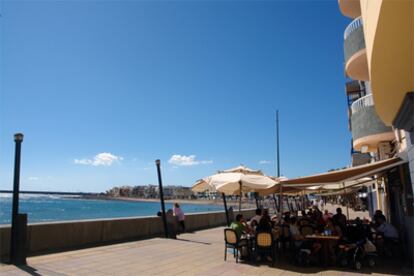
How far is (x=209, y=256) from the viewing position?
33.4ft

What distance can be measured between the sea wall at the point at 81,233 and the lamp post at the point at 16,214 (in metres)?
0.64

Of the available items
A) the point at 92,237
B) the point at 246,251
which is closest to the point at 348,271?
the point at 246,251

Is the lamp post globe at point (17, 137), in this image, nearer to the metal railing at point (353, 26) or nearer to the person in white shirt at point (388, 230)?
the person in white shirt at point (388, 230)

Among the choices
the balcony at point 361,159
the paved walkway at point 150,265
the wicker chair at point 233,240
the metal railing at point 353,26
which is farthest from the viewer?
the balcony at point 361,159

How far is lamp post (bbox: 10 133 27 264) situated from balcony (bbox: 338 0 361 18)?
12422mm

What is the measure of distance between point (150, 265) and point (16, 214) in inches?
136

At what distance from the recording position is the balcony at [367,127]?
11.8m

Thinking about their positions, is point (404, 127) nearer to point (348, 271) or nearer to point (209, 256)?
point (348, 271)

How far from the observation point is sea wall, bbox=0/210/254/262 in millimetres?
9719

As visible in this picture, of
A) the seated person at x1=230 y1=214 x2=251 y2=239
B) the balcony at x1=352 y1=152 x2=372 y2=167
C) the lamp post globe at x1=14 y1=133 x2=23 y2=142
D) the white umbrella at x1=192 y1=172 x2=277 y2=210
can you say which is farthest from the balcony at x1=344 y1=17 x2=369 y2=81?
the balcony at x1=352 y1=152 x2=372 y2=167

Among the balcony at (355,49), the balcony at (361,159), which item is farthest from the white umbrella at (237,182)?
the balcony at (361,159)

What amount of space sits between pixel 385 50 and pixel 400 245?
290 inches

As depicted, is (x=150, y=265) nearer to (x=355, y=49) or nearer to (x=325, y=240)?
(x=325, y=240)

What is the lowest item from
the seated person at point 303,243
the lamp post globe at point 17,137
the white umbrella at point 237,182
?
the seated person at point 303,243
